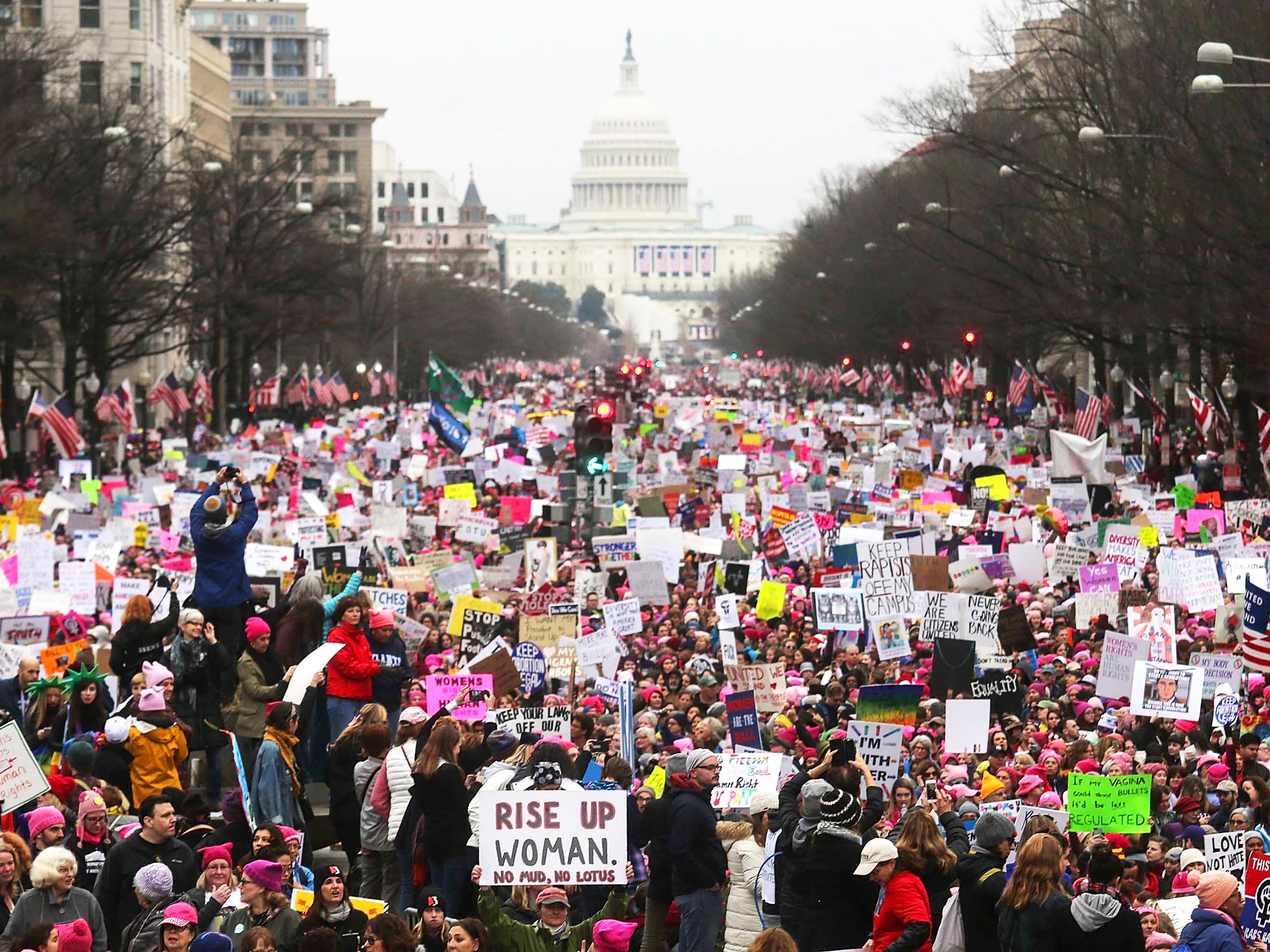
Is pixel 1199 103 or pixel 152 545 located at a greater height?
pixel 1199 103

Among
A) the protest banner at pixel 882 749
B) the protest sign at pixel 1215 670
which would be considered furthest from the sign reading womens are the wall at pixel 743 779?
the protest sign at pixel 1215 670

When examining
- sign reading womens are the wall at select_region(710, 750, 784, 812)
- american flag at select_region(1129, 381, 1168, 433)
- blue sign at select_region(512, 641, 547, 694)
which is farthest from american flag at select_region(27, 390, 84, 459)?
sign reading womens are the wall at select_region(710, 750, 784, 812)

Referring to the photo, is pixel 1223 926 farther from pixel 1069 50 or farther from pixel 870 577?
pixel 1069 50

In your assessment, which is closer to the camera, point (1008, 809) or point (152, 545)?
point (1008, 809)

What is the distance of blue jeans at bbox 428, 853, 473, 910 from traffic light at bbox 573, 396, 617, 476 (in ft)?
70.2

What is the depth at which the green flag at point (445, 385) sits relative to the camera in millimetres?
46000

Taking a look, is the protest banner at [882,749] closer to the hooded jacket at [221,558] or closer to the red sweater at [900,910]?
the red sweater at [900,910]

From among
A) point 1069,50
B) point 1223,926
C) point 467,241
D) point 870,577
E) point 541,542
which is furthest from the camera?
point 467,241

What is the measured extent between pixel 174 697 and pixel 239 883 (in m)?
4.61

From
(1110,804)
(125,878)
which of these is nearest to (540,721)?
(1110,804)

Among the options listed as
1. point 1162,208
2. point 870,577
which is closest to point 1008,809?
point 870,577

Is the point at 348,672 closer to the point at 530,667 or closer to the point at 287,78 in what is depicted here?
the point at 530,667

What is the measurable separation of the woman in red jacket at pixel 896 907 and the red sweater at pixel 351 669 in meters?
5.31

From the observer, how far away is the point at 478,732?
13195 millimetres
